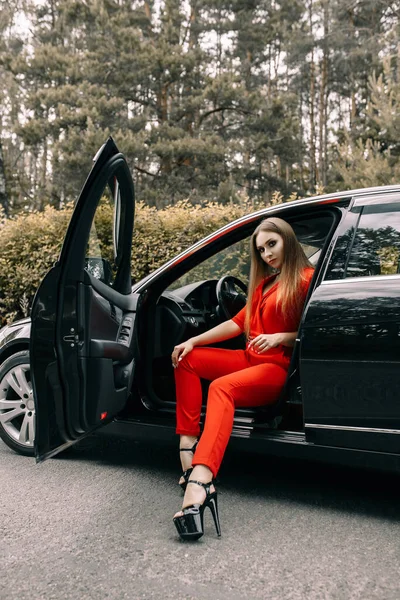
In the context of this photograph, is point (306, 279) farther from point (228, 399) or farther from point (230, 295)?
point (230, 295)

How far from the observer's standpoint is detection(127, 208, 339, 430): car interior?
139 inches

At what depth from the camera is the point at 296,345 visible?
3.29 m

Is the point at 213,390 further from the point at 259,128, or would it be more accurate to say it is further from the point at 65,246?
the point at 259,128

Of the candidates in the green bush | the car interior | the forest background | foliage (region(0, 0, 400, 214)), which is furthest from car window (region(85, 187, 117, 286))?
foliage (region(0, 0, 400, 214))

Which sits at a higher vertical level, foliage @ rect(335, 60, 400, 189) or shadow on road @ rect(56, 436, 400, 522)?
foliage @ rect(335, 60, 400, 189)

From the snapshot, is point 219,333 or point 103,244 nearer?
point 103,244

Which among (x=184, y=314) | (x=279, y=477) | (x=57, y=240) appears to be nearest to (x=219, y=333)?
(x=184, y=314)

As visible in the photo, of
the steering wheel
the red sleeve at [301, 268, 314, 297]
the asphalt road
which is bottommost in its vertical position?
the asphalt road

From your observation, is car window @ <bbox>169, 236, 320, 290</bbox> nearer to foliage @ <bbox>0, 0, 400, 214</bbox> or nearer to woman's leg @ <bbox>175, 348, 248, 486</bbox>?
woman's leg @ <bbox>175, 348, 248, 486</bbox>

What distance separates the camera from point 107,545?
111 inches

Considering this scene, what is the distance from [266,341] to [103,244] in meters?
1.06

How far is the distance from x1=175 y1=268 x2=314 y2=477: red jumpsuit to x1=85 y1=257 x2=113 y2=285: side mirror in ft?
2.16

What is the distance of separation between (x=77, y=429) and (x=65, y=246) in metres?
0.94

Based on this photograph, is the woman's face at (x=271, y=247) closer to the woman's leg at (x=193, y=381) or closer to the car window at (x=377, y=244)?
the car window at (x=377, y=244)
